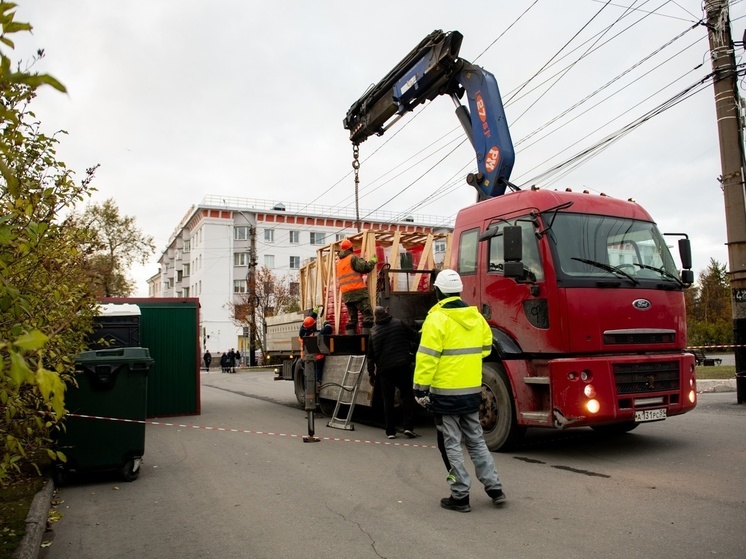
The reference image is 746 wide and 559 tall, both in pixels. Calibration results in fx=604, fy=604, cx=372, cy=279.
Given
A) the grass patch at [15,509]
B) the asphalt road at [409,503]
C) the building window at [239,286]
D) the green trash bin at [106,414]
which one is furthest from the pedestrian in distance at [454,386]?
the building window at [239,286]

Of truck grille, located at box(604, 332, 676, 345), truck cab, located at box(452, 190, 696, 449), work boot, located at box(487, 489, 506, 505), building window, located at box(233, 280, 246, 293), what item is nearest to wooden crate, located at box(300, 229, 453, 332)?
truck cab, located at box(452, 190, 696, 449)

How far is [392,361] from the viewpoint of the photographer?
875 centimetres

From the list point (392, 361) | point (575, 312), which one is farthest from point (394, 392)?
point (575, 312)

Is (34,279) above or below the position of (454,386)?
above

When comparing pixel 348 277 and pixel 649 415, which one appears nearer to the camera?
pixel 649 415

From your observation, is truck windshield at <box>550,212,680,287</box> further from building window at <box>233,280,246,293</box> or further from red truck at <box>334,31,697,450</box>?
building window at <box>233,280,246,293</box>

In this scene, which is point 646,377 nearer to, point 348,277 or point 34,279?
point 348,277

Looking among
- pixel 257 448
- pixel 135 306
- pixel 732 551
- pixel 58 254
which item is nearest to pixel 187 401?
pixel 135 306

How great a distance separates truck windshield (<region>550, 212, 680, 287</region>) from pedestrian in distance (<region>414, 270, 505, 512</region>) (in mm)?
2171

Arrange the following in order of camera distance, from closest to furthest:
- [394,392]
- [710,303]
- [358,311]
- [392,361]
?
1. [392,361]
2. [394,392]
3. [358,311]
4. [710,303]

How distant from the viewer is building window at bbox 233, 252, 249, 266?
59.4 m

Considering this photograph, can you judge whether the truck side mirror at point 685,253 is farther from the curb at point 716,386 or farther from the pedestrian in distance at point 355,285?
the curb at point 716,386

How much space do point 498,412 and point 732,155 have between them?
7.36 meters

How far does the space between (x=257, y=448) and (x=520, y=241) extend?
4.59 meters
